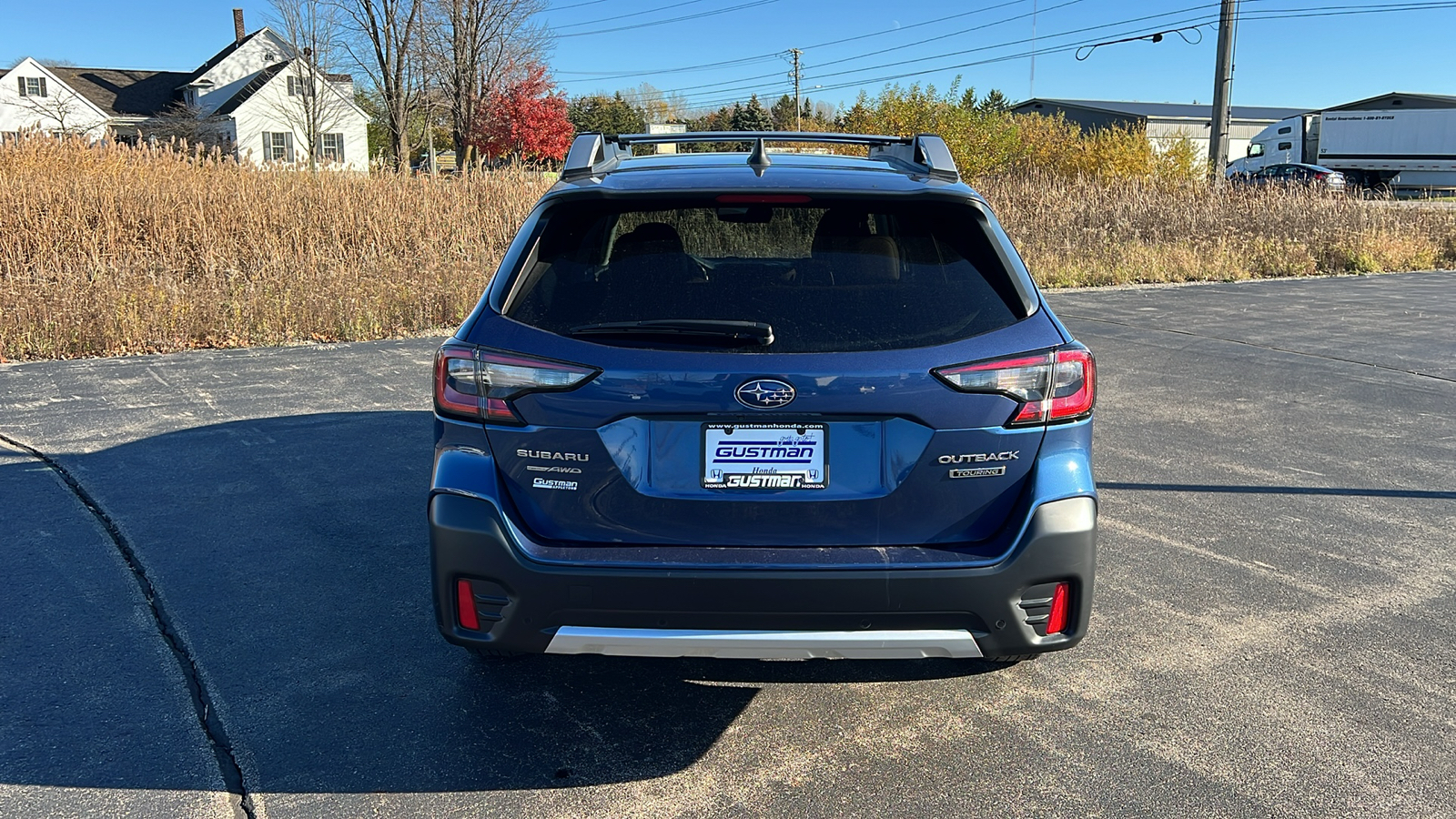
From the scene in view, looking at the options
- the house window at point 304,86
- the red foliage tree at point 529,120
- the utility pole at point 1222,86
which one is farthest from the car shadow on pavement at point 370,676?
the house window at point 304,86

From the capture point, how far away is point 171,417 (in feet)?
24.3

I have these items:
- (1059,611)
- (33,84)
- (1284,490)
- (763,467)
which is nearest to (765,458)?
(763,467)

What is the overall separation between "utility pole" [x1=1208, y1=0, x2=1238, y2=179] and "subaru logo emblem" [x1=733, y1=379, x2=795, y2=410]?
2361 cm

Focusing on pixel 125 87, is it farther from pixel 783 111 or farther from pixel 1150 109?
pixel 1150 109

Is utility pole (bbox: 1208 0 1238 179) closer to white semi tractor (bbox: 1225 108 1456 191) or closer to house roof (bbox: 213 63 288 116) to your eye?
white semi tractor (bbox: 1225 108 1456 191)

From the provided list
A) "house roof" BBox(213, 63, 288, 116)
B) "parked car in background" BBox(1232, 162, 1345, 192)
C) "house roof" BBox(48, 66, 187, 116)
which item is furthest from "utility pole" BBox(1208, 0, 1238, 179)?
"house roof" BBox(48, 66, 187, 116)

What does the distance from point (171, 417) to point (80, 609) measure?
3614mm

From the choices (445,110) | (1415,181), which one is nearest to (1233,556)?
(445,110)

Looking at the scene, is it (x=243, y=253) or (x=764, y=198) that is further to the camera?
(x=243, y=253)

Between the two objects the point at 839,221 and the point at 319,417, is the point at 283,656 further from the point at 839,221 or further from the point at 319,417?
the point at 319,417

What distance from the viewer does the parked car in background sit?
21.8 m

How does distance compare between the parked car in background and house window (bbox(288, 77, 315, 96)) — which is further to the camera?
house window (bbox(288, 77, 315, 96))

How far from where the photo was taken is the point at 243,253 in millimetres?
12727

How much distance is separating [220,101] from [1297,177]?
5227 cm
